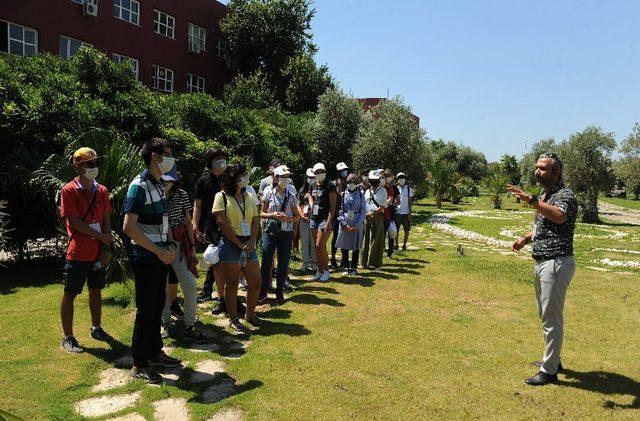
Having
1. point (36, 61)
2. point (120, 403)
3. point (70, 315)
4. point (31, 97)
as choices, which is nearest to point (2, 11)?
point (36, 61)

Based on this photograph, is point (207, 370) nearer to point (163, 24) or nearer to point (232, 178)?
point (232, 178)

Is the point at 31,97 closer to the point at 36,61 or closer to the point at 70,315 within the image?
the point at 36,61

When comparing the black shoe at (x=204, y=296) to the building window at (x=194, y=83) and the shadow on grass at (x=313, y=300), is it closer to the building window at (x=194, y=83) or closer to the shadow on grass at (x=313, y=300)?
the shadow on grass at (x=313, y=300)

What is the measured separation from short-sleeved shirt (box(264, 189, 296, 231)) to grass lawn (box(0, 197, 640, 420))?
1118 millimetres

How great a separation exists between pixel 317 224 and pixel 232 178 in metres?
3.06

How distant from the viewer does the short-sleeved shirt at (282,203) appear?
6.57 m

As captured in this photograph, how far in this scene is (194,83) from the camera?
29219mm

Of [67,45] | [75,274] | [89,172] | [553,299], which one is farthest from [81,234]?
[67,45]

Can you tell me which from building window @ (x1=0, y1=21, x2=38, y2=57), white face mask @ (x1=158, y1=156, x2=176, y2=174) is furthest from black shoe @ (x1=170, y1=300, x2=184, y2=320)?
building window @ (x1=0, y1=21, x2=38, y2=57)

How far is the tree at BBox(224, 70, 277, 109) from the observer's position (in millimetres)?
26172

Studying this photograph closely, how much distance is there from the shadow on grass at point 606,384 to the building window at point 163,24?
26.0 metres

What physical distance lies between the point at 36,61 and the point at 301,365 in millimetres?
8562

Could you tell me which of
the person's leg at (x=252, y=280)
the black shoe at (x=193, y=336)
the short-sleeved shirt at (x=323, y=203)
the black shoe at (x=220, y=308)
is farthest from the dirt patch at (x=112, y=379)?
the short-sleeved shirt at (x=323, y=203)

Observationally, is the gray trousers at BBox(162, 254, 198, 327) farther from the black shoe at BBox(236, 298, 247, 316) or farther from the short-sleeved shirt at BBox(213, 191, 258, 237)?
the black shoe at BBox(236, 298, 247, 316)
